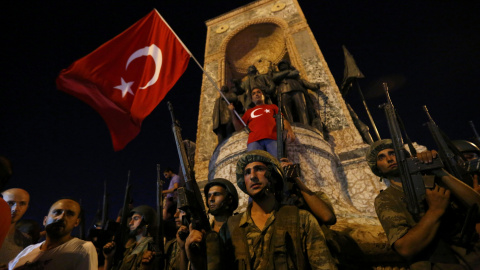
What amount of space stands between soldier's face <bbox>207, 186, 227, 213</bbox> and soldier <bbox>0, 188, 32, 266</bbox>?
2590 mm

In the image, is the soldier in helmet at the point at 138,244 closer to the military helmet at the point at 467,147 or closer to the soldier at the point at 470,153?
the soldier at the point at 470,153

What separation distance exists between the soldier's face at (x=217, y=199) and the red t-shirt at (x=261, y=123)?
1.47 metres

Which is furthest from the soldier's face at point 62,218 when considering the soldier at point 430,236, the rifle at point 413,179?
the rifle at point 413,179

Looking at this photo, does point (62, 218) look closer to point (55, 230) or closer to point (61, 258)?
point (55, 230)

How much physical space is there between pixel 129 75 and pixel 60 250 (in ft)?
13.3

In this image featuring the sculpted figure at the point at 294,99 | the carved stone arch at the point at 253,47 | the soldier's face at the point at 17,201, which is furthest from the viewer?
the carved stone arch at the point at 253,47

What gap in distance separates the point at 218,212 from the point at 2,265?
234 centimetres

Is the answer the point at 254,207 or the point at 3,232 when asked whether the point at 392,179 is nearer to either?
the point at 254,207

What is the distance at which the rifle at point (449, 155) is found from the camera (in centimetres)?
264

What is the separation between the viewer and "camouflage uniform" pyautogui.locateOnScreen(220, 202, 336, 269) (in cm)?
170

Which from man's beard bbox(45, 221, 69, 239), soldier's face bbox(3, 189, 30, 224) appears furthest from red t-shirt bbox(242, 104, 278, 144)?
soldier's face bbox(3, 189, 30, 224)

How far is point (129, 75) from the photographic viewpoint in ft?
18.3

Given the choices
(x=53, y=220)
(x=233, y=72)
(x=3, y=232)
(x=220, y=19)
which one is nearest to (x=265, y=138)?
(x=53, y=220)

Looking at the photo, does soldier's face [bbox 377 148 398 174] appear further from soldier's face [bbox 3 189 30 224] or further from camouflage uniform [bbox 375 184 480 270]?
soldier's face [bbox 3 189 30 224]
